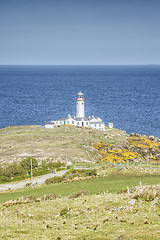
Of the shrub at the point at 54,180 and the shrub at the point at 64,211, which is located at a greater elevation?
the shrub at the point at 64,211

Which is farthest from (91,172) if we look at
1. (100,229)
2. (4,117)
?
(4,117)

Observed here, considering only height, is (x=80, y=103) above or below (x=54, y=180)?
above

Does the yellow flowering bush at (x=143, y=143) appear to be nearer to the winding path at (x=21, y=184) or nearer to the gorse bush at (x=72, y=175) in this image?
the gorse bush at (x=72, y=175)

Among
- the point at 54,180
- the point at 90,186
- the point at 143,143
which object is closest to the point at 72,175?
the point at 54,180

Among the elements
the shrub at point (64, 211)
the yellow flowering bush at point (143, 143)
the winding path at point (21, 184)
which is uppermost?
the shrub at point (64, 211)

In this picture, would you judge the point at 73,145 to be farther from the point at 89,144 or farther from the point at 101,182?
the point at 101,182

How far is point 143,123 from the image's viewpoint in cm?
10700

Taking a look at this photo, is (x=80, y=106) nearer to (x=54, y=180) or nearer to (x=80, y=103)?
(x=80, y=103)

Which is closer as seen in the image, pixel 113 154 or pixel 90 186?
pixel 90 186

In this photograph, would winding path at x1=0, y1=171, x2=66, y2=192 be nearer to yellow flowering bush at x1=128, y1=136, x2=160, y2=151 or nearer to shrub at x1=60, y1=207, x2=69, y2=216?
shrub at x1=60, y1=207, x2=69, y2=216

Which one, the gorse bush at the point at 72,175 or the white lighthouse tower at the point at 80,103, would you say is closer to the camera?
the gorse bush at the point at 72,175

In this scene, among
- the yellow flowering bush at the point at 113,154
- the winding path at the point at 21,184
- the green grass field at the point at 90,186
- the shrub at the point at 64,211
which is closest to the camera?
the shrub at the point at 64,211

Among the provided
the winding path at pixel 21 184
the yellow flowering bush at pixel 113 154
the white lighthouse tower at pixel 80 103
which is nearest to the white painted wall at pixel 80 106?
the white lighthouse tower at pixel 80 103

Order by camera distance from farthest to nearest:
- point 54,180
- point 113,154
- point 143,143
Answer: point 143,143 < point 113,154 < point 54,180
